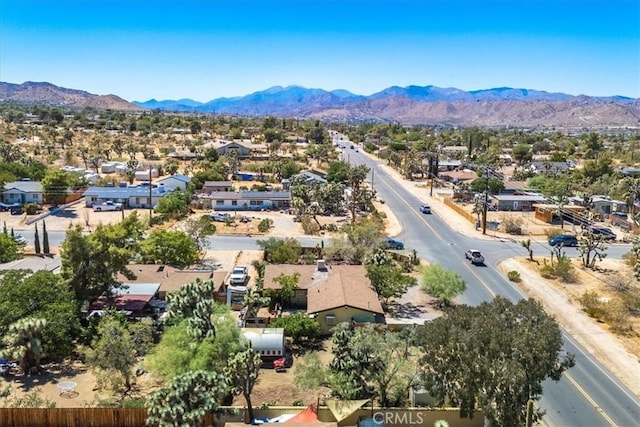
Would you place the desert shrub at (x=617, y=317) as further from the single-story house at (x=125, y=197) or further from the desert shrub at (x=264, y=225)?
the single-story house at (x=125, y=197)

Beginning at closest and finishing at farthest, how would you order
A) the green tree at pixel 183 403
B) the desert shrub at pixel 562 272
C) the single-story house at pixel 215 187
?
the green tree at pixel 183 403, the desert shrub at pixel 562 272, the single-story house at pixel 215 187

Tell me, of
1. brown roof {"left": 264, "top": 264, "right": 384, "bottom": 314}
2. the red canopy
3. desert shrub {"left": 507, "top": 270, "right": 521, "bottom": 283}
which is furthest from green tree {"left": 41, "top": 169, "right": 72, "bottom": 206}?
the red canopy

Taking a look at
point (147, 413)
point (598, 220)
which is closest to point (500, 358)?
point (147, 413)

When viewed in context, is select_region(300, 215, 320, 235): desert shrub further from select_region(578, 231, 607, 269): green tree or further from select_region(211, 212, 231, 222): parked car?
select_region(578, 231, 607, 269): green tree

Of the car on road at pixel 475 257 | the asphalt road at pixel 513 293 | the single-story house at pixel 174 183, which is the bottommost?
the asphalt road at pixel 513 293

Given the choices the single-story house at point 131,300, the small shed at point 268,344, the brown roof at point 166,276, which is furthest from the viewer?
the brown roof at point 166,276

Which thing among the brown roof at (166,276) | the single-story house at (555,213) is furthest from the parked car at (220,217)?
the single-story house at (555,213)

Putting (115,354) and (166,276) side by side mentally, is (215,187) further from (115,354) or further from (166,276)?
(115,354)
